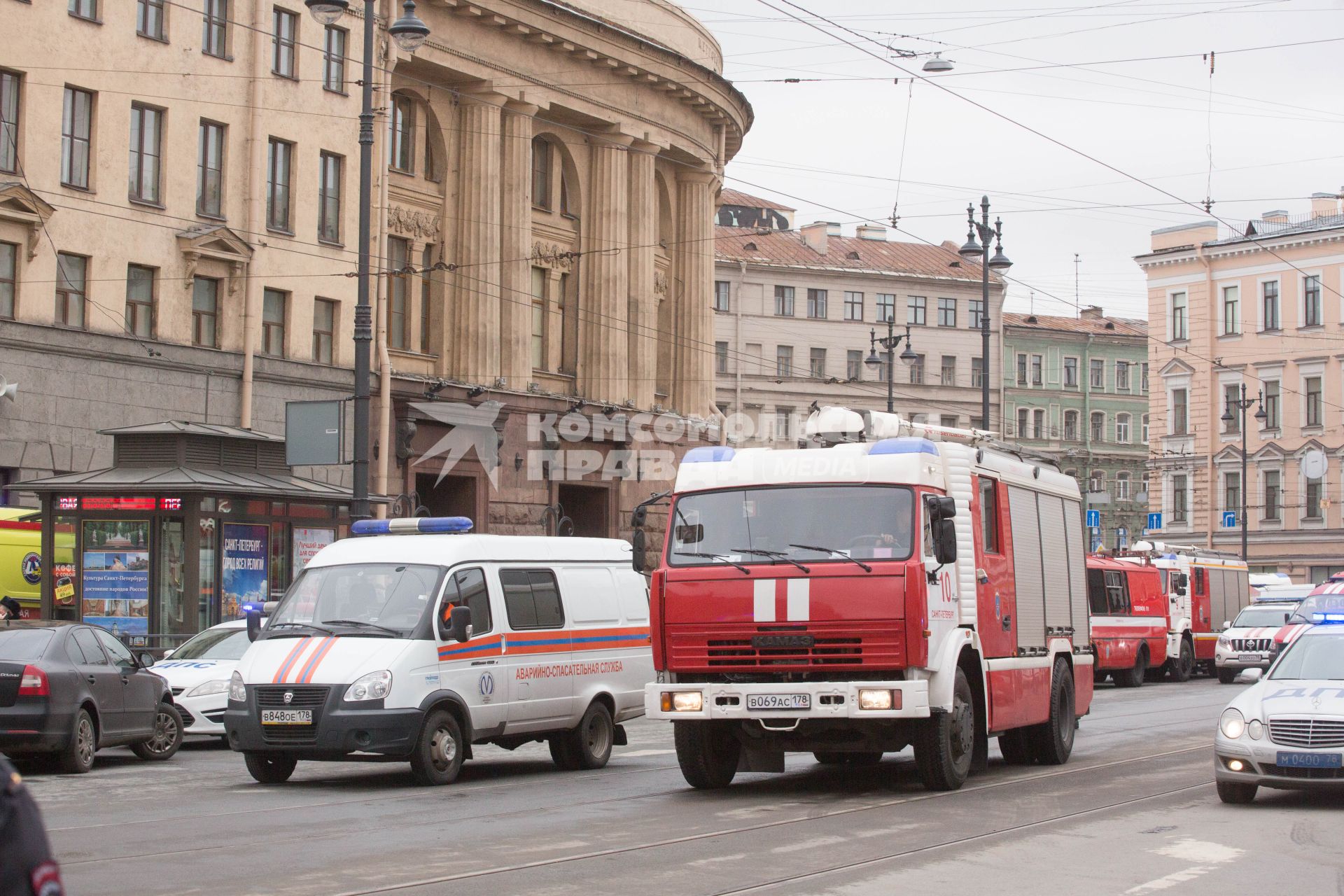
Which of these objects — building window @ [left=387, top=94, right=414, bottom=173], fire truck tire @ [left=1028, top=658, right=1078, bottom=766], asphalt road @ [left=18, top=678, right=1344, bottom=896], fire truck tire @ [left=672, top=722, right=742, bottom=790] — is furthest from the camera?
building window @ [left=387, top=94, right=414, bottom=173]

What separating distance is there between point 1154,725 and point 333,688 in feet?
42.9

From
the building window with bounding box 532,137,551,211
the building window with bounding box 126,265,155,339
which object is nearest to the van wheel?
the building window with bounding box 126,265,155,339

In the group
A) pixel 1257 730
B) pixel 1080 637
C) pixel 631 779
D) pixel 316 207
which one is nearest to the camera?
pixel 1257 730

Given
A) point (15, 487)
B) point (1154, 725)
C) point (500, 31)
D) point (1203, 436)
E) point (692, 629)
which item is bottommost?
point (1154, 725)

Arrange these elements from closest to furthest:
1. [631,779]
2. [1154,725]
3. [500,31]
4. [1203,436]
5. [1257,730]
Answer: [1257,730] → [631,779] → [1154,725] → [500,31] → [1203,436]

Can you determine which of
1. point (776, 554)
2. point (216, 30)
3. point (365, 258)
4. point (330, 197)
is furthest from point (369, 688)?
point (330, 197)

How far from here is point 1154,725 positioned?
23922 mm

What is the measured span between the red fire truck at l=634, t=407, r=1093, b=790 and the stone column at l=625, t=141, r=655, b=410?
31458 mm

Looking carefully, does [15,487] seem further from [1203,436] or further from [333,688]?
[1203,436]

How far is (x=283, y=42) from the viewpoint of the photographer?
3591cm

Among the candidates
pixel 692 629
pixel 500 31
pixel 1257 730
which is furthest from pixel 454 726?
pixel 500 31

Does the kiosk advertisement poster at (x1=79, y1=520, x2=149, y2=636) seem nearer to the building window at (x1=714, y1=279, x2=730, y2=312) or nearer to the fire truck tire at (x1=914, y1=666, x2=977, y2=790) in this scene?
the fire truck tire at (x1=914, y1=666, x2=977, y2=790)

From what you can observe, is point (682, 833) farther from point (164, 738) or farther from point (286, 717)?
point (164, 738)

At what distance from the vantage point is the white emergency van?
49.1 ft
